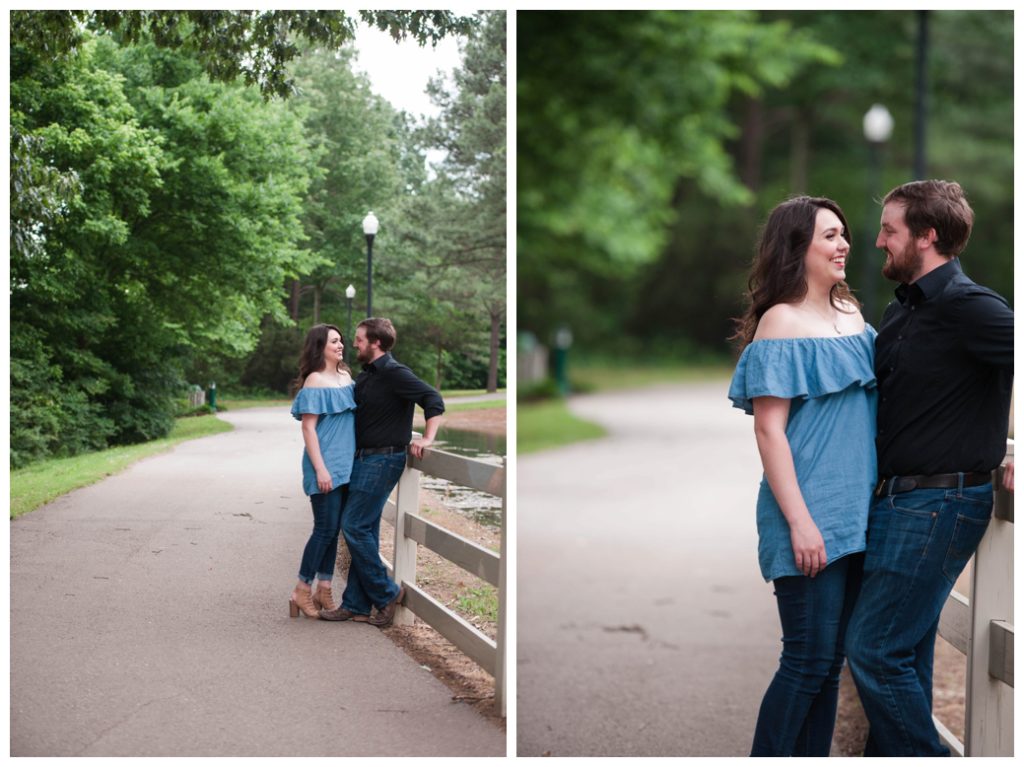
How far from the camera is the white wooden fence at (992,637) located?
3.07 meters

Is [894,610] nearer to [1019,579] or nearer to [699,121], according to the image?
[1019,579]

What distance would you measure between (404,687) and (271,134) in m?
2.01

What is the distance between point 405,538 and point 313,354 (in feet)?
2.53

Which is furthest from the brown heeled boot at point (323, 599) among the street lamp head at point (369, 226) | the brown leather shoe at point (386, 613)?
the street lamp head at point (369, 226)

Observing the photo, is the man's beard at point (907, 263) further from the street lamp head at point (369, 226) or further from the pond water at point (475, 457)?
the street lamp head at point (369, 226)

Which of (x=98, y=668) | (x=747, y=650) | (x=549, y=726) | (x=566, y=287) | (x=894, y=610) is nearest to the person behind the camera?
(x=894, y=610)

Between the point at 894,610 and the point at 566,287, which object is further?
the point at 566,287

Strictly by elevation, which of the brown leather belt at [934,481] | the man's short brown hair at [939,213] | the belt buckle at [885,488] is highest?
the man's short brown hair at [939,213]

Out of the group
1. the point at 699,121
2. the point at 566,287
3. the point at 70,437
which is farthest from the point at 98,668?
the point at 566,287

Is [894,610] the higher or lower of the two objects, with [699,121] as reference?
lower

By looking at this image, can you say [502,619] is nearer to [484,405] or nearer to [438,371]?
[484,405]

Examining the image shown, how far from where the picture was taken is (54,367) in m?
3.96

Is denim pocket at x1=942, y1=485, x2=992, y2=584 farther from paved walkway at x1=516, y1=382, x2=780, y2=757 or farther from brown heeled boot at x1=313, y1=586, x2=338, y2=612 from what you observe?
brown heeled boot at x1=313, y1=586, x2=338, y2=612

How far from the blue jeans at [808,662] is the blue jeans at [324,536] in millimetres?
1648
